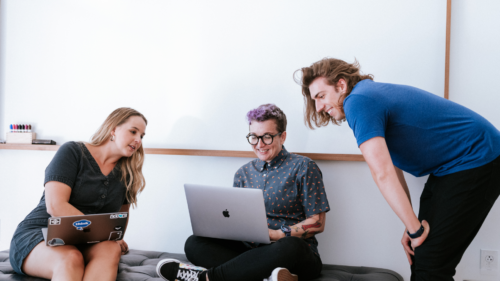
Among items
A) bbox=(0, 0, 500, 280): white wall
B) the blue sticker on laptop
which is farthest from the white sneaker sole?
the blue sticker on laptop

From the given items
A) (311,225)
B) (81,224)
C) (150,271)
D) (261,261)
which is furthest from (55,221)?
(311,225)

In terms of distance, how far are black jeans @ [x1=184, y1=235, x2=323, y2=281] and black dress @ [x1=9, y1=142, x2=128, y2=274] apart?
0.54 metres

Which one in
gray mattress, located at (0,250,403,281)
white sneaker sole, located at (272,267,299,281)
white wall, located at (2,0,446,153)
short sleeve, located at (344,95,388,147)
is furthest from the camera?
white wall, located at (2,0,446,153)

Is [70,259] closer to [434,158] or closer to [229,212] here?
[229,212]

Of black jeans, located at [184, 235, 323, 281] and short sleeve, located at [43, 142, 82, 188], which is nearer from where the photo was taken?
black jeans, located at [184, 235, 323, 281]

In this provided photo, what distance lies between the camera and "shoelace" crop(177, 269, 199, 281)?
4.28 ft

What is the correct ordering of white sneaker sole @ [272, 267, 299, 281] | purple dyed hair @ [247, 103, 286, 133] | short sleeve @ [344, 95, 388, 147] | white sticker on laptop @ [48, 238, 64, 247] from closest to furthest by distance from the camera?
1. short sleeve @ [344, 95, 388, 147]
2. white sneaker sole @ [272, 267, 299, 281]
3. white sticker on laptop @ [48, 238, 64, 247]
4. purple dyed hair @ [247, 103, 286, 133]

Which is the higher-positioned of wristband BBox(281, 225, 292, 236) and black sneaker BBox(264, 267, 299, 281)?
wristband BBox(281, 225, 292, 236)

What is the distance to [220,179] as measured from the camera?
75.6 inches

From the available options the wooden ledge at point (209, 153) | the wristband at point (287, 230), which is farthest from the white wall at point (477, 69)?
the wristband at point (287, 230)

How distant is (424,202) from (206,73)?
1.26 metres

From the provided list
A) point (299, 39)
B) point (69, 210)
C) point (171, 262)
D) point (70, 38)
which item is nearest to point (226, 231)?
point (171, 262)

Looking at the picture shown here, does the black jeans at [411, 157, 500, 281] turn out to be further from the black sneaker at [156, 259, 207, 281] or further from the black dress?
the black dress

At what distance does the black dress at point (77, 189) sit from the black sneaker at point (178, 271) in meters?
0.43
